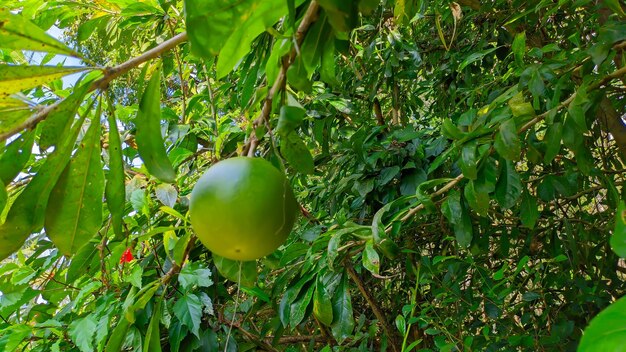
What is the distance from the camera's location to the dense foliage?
611mm

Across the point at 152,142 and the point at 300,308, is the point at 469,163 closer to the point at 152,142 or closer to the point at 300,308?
the point at 300,308

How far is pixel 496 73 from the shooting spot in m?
2.05

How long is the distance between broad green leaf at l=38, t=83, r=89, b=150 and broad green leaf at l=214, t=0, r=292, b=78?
0.53 ft

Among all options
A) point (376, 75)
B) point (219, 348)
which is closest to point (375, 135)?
point (376, 75)

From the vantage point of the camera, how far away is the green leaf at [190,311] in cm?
120

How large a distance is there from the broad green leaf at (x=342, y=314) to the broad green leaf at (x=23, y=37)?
80 cm

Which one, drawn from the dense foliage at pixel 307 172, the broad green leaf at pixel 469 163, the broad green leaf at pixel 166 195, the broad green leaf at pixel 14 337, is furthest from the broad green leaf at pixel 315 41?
the broad green leaf at pixel 14 337

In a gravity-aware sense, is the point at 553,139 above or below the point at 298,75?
below

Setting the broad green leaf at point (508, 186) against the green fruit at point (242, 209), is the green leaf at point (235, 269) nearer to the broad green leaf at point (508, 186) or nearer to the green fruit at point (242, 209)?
the green fruit at point (242, 209)

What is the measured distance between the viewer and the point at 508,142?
1.00 metres

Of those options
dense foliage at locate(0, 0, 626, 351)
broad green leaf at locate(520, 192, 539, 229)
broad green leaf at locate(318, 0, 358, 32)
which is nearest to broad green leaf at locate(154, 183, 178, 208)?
dense foliage at locate(0, 0, 626, 351)

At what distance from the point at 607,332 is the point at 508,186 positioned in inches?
35.2

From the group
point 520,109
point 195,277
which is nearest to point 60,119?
point 195,277

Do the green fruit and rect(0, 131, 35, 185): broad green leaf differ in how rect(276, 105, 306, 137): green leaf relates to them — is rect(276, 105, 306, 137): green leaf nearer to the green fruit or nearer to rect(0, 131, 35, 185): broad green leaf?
the green fruit
